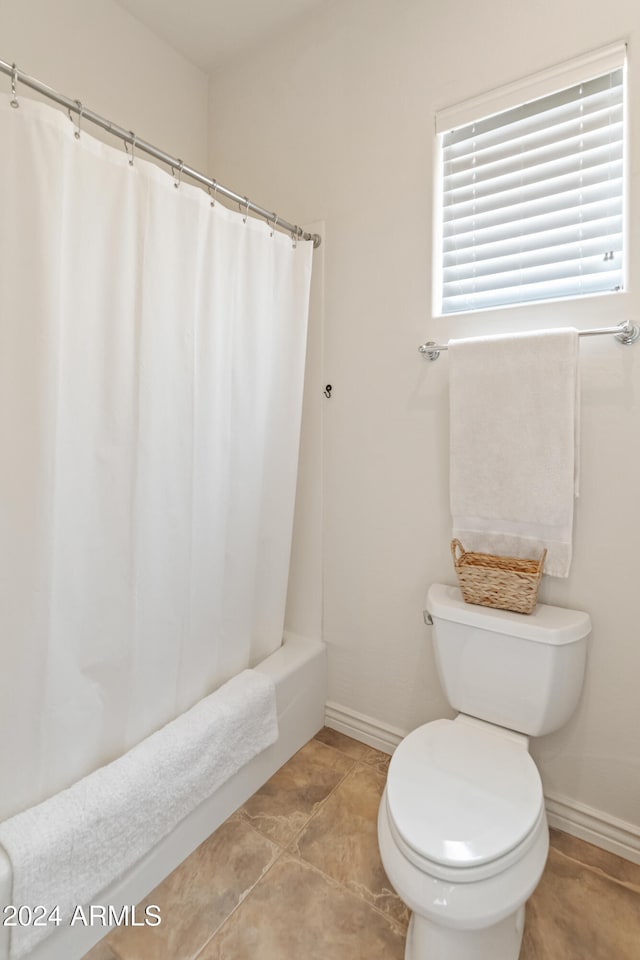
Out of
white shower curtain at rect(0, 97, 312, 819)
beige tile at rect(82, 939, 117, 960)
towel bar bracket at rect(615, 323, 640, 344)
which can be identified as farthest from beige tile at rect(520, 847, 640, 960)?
towel bar bracket at rect(615, 323, 640, 344)

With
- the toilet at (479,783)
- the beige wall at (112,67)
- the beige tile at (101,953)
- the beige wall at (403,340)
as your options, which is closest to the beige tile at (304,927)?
the toilet at (479,783)

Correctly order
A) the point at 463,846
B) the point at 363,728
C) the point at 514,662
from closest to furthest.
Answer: the point at 463,846 < the point at 514,662 < the point at 363,728

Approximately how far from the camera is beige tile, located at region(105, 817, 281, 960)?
1.13 metres

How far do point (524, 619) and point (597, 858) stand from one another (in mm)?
722

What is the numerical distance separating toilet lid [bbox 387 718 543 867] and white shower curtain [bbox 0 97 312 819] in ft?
2.31

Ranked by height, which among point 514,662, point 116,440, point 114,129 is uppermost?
point 114,129

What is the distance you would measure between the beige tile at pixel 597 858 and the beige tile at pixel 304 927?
0.57 metres

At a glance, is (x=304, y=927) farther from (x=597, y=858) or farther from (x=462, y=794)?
(x=597, y=858)

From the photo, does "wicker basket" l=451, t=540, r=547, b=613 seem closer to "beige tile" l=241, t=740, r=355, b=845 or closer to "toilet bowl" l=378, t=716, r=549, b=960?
"toilet bowl" l=378, t=716, r=549, b=960

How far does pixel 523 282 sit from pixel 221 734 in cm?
159

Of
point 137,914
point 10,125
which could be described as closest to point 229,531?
point 137,914

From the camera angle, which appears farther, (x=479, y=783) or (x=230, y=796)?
(x=230, y=796)

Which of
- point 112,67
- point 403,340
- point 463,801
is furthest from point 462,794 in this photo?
point 112,67

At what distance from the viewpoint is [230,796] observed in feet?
4.85
